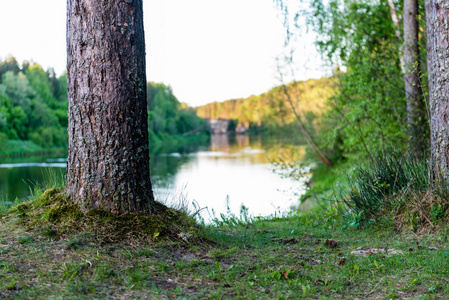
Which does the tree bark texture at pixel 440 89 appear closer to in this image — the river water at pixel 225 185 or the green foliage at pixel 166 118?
the river water at pixel 225 185

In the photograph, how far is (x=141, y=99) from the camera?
3945 millimetres

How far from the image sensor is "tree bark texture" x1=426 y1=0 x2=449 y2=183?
187 inches

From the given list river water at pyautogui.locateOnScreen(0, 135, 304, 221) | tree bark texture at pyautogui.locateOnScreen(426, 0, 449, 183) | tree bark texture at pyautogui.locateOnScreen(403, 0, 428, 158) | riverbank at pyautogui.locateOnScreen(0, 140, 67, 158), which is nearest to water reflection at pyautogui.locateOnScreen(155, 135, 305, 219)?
river water at pyautogui.locateOnScreen(0, 135, 304, 221)

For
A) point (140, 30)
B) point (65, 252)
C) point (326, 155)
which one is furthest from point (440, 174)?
point (326, 155)

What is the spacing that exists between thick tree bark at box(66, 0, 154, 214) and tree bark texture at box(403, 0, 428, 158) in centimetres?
621

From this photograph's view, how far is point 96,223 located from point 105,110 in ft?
3.61

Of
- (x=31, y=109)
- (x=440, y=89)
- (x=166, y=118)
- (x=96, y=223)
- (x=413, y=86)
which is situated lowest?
(x=96, y=223)

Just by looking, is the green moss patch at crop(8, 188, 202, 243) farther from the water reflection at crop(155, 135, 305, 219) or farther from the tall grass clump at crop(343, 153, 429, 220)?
the water reflection at crop(155, 135, 305, 219)

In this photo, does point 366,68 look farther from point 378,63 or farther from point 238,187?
point 238,187

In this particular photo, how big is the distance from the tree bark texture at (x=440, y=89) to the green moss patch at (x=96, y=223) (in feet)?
10.6

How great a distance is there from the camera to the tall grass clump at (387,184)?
497 centimetres

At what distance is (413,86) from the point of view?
27.6 ft

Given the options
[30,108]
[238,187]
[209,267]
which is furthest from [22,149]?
[209,267]

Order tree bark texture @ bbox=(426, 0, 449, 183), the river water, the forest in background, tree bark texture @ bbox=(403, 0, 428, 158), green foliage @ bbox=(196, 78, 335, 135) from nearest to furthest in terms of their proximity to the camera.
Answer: tree bark texture @ bbox=(426, 0, 449, 183)
tree bark texture @ bbox=(403, 0, 428, 158)
the river water
green foliage @ bbox=(196, 78, 335, 135)
the forest in background
